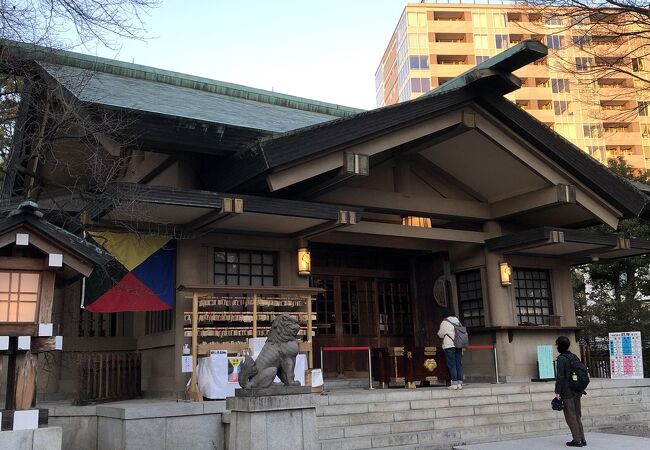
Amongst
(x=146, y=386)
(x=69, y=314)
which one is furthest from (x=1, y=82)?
(x=146, y=386)

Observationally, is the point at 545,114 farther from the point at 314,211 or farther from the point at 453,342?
the point at 314,211

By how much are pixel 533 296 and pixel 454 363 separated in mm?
4702

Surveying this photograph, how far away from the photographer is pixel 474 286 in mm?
16094

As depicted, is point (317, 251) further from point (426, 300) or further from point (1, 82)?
point (1, 82)

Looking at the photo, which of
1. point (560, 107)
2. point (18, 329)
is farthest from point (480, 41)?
point (18, 329)

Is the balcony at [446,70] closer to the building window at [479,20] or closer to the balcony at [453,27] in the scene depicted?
the balcony at [453,27]

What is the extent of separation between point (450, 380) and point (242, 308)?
15.8 ft

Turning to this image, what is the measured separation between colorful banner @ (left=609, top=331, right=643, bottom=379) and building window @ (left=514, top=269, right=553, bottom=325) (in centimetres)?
171

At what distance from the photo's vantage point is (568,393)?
962 cm

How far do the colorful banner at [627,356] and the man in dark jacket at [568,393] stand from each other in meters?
6.21

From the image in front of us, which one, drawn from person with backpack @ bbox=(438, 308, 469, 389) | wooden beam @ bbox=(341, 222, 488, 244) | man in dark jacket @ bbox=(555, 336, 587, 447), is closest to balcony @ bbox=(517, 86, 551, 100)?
wooden beam @ bbox=(341, 222, 488, 244)

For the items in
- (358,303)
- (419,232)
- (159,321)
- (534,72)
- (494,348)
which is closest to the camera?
(159,321)

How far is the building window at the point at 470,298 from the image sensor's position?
15.9 m

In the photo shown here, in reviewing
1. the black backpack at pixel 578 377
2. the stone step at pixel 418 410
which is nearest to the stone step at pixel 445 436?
the stone step at pixel 418 410
